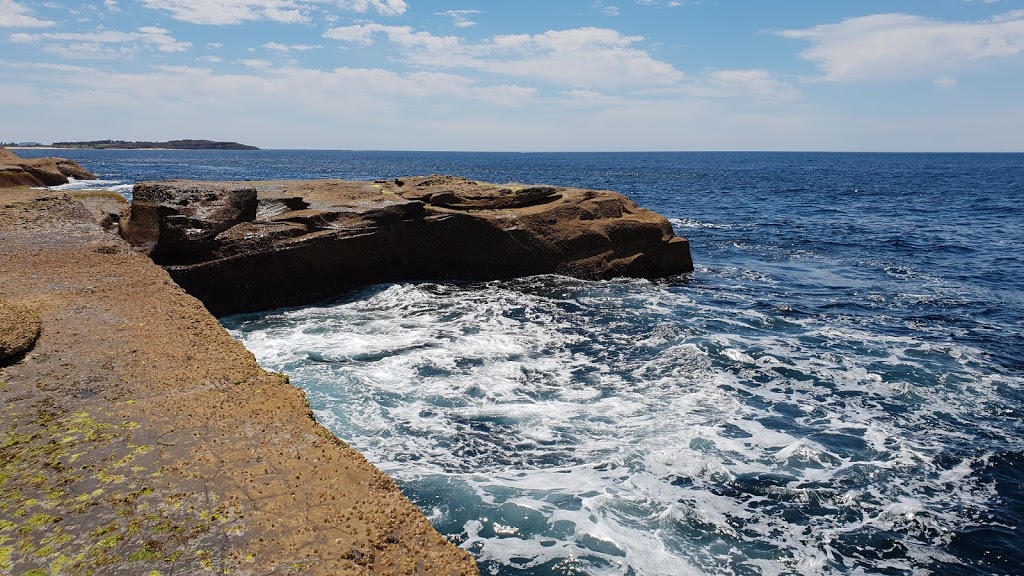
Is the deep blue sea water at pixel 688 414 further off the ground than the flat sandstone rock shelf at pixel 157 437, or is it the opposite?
the flat sandstone rock shelf at pixel 157 437

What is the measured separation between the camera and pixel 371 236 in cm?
1433

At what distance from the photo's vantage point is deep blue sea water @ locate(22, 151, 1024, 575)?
586 centimetres

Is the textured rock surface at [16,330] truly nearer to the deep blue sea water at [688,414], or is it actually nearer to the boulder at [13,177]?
the deep blue sea water at [688,414]

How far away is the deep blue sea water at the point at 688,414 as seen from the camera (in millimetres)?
5863

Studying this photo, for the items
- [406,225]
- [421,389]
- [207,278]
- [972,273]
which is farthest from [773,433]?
[972,273]

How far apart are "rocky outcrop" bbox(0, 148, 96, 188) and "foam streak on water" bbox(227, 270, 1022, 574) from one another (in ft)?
62.3

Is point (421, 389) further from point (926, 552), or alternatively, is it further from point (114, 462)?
point (926, 552)

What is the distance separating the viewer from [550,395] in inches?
355

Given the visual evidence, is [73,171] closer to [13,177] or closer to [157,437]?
[13,177]

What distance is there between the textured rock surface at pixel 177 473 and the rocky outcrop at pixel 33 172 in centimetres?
2071

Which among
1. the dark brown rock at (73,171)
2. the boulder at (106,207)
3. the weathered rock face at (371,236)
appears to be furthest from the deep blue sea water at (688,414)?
the dark brown rock at (73,171)

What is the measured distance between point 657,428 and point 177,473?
548cm

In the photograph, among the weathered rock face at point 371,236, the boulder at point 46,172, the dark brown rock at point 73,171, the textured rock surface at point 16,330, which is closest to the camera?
the textured rock surface at point 16,330

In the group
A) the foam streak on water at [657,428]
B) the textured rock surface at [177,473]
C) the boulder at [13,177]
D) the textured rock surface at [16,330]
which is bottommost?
the foam streak on water at [657,428]
